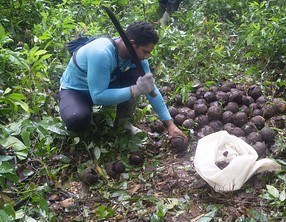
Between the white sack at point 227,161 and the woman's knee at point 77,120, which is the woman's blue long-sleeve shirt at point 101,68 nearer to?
the woman's knee at point 77,120

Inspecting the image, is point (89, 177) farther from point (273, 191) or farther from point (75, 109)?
point (273, 191)

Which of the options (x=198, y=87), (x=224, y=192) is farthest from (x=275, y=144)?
(x=198, y=87)

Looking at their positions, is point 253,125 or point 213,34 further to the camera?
point 213,34

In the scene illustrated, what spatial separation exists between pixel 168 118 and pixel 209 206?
3.14ft

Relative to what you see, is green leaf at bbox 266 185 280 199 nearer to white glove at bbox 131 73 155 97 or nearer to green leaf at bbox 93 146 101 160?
white glove at bbox 131 73 155 97

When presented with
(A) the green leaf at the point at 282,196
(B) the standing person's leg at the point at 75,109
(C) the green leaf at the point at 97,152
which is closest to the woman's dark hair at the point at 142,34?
(B) the standing person's leg at the point at 75,109

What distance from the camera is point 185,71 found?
4402mm

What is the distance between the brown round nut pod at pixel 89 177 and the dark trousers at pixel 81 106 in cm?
42

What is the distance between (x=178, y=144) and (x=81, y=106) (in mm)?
879

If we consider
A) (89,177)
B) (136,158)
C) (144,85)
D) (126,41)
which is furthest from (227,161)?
(126,41)

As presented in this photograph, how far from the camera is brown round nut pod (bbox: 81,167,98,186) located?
9.78ft

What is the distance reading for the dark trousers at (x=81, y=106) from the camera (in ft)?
10.5

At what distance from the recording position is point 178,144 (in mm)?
3270

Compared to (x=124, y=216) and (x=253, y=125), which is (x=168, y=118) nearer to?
(x=253, y=125)
